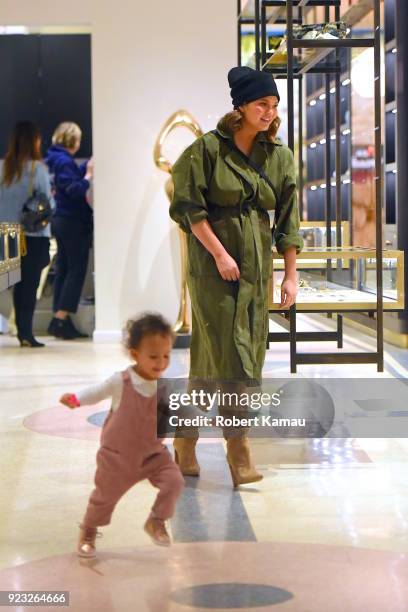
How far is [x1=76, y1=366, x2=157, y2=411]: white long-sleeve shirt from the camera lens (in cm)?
179

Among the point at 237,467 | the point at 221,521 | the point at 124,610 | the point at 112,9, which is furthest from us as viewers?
the point at 112,9

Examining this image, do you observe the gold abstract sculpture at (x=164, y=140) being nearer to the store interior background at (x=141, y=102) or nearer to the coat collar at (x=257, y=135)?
the store interior background at (x=141, y=102)

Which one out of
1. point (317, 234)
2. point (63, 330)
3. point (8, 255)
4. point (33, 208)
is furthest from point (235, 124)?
point (63, 330)

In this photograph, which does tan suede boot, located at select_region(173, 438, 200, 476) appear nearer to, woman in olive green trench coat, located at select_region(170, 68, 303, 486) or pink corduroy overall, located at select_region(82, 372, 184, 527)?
pink corduroy overall, located at select_region(82, 372, 184, 527)

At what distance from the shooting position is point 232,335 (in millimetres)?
2992

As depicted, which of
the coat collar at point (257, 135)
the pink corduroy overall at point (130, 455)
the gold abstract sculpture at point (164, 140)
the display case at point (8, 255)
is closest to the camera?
the pink corduroy overall at point (130, 455)

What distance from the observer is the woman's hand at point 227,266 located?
9.75 ft

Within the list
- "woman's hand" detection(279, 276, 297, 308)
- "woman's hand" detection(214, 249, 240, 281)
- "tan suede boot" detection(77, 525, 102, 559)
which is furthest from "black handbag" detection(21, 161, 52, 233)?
"tan suede boot" detection(77, 525, 102, 559)

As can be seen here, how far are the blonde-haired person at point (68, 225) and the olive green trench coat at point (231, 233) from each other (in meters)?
4.73

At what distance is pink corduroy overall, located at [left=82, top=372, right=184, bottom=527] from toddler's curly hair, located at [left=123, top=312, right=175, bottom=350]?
6 cm

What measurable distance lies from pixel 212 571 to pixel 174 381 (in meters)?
0.34

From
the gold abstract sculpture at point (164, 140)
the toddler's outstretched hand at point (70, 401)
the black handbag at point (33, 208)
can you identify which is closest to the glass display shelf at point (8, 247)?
the toddler's outstretched hand at point (70, 401)

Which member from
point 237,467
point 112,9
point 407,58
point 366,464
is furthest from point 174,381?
point 112,9

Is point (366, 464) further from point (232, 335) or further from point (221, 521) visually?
point (221, 521)
